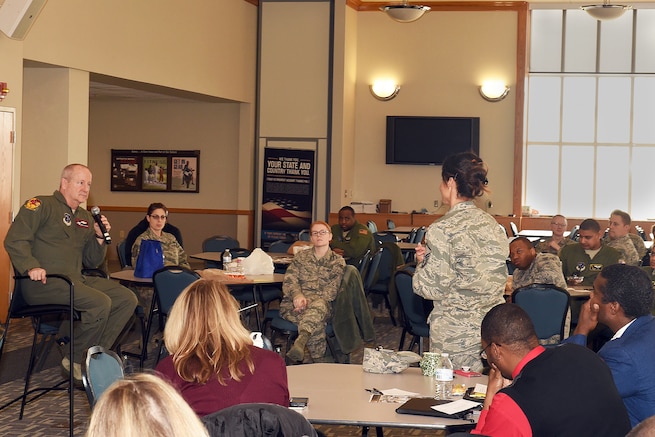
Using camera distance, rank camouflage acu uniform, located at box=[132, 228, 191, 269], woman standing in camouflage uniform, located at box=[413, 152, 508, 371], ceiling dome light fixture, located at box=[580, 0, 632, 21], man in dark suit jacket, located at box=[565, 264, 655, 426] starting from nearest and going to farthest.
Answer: man in dark suit jacket, located at box=[565, 264, 655, 426] → woman standing in camouflage uniform, located at box=[413, 152, 508, 371] → camouflage acu uniform, located at box=[132, 228, 191, 269] → ceiling dome light fixture, located at box=[580, 0, 632, 21]

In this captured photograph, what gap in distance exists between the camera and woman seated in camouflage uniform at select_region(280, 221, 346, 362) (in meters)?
7.03

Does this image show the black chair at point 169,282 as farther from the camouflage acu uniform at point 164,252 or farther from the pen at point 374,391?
the pen at point 374,391

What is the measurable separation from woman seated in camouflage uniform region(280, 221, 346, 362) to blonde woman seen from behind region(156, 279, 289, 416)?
3701 millimetres

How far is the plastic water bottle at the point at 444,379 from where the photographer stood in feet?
12.5

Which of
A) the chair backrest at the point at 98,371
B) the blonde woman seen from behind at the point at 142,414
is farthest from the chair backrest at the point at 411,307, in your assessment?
the blonde woman seen from behind at the point at 142,414

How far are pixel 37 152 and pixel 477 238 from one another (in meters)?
7.26

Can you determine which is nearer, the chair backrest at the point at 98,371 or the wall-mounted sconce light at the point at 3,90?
the chair backrest at the point at 98,371

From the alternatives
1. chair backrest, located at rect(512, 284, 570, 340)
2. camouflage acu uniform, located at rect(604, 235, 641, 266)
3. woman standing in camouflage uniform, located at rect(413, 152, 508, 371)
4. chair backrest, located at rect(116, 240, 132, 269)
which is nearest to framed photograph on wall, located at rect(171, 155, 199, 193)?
chair backrest, located at rect(116, 240, 132, 269)

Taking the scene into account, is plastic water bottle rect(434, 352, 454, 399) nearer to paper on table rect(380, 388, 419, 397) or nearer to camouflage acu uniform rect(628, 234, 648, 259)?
paper on table rect(380, 388, 419, 397)

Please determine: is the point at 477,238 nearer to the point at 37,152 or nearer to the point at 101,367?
the point at 101,367

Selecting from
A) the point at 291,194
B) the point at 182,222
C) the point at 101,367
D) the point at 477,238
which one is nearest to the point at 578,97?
the point at 291,194

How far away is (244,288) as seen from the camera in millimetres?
8992

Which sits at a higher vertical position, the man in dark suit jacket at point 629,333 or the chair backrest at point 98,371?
the man in dark suit jacket at point 629,333

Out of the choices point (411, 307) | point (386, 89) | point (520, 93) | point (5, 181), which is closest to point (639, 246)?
point (411, 307)
